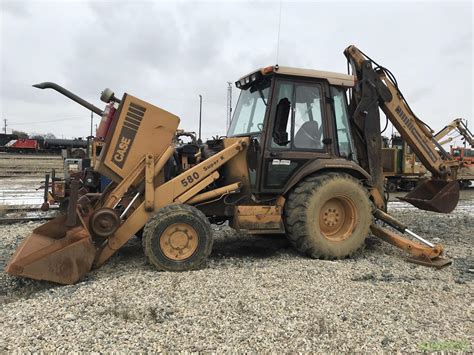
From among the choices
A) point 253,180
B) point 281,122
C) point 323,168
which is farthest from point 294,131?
point 253,180

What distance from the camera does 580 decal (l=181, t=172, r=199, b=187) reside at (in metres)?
5.70

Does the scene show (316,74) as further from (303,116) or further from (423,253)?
(423,253)

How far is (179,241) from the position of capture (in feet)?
17.4

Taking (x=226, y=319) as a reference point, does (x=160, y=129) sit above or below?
above

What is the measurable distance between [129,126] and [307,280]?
292 cm

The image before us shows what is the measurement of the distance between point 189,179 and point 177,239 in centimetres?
86

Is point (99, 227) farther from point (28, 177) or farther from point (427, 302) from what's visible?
point (28, 177)

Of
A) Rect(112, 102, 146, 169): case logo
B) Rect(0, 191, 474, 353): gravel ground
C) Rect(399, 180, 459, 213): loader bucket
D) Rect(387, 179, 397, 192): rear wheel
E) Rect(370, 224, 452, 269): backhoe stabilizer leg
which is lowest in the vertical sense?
Rect(0, 191, 474, 353): gravel ground

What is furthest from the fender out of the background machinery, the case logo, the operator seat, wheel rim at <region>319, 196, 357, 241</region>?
the background machinery

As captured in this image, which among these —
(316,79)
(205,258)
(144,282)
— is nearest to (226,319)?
(144,282)

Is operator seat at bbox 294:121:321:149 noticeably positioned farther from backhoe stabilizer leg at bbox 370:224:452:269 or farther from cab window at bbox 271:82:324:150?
backhoe stabilizer leg at bbox 370:224:452:269

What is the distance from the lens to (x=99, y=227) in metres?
5.23

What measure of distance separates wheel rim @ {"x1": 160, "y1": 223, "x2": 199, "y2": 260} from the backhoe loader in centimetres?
1

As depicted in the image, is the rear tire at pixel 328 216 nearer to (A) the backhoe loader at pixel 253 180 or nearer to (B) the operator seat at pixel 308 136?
(A) the backhoe loader at pixel 253 180
